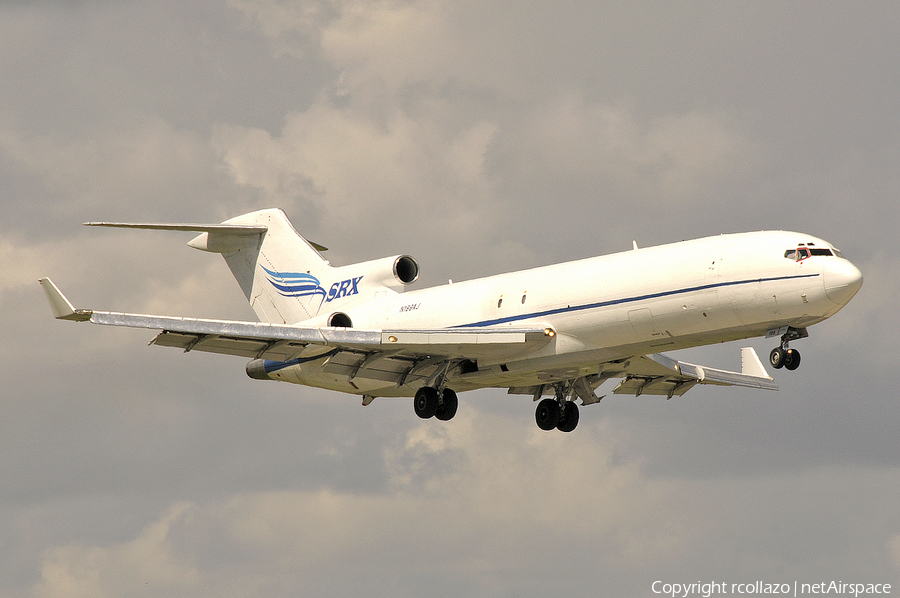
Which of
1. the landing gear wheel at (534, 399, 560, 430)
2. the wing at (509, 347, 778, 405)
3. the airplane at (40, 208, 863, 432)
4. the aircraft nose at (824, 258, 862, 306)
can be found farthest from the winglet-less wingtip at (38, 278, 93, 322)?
the aircraft nose at (824, 258, 862, 306)

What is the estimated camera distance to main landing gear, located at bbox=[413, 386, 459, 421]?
34.5 metres

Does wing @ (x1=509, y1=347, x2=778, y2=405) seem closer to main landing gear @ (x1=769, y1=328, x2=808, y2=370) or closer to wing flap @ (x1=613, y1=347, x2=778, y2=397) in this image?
wing flap @ (x1=613, y1=347, x2=778, y2=397)

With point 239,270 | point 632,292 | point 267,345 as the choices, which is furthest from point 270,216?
point 632,292

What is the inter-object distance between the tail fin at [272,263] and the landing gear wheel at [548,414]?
24.4 feet

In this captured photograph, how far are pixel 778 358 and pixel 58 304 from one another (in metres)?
16.5

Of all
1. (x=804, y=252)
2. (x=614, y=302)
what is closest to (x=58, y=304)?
(x=614, y=302)

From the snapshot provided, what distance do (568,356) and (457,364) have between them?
3729mm

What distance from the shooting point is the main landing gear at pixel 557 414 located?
37312mm

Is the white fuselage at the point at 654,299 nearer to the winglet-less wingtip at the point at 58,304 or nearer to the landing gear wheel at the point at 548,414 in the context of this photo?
the landing gear wheel at the point at 548,414

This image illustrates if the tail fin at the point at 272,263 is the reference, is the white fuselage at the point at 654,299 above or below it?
below

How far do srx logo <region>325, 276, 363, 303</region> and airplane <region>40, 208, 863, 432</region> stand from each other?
0.06 meters

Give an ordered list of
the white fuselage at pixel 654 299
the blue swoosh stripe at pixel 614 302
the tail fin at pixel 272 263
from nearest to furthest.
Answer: the white fuselage at pixel 654 299, the blue swoosh stripe at pixel 614 302, the tail fin at pixel 272 263

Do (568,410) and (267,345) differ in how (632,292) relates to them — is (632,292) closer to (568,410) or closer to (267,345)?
(568,410)

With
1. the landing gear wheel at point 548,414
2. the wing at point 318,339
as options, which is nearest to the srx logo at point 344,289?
the wing at point 318,339
